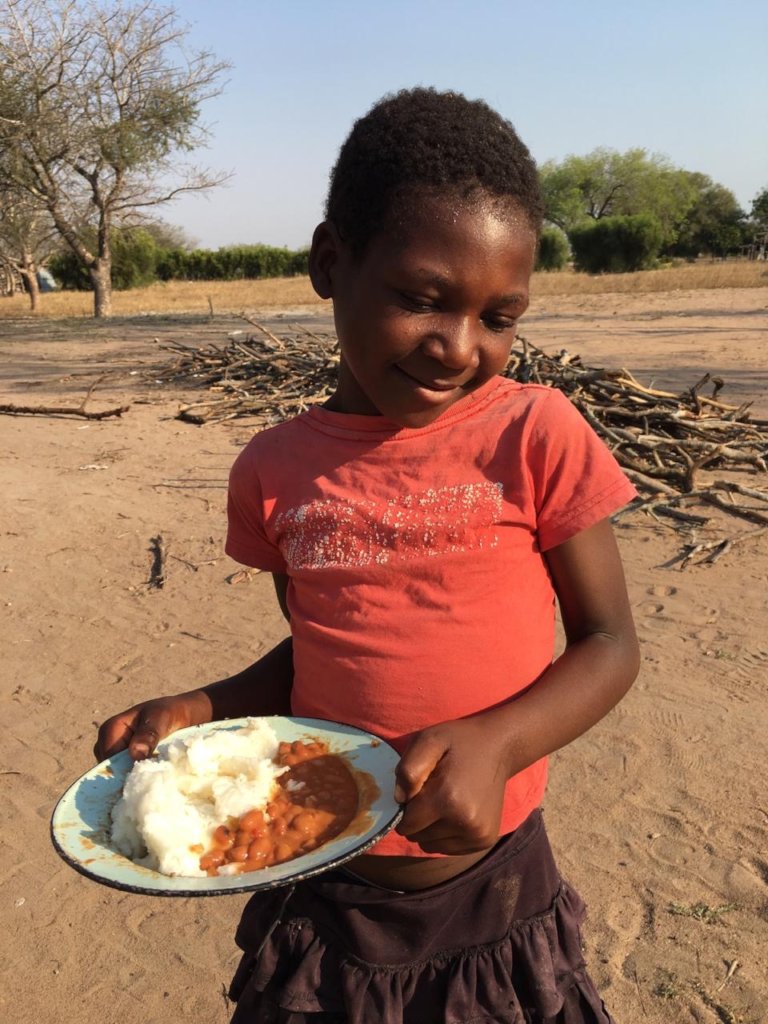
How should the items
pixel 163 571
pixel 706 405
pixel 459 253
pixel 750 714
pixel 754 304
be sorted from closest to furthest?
pixel 459 253
pixel 750 714
pixel 163 571
pixel 706 405
pixel 754 304

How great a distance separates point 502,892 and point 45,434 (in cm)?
813

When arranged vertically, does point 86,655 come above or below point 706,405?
below

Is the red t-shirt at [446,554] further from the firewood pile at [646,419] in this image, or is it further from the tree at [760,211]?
the tree at [760,211]

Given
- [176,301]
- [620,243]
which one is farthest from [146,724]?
[620,243]

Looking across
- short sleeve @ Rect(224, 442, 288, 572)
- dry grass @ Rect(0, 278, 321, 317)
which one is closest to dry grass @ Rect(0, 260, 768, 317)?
dry grass @ Rect(0, 278, 321, 317)

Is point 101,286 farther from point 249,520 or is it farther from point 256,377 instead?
point 249,520

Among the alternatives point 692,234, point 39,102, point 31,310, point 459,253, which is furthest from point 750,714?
point 692,234

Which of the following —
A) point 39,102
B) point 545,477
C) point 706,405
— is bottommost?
point 706,405

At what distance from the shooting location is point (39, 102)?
70.2ft

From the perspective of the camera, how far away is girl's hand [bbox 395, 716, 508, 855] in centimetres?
107

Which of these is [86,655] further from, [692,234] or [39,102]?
[692,234]

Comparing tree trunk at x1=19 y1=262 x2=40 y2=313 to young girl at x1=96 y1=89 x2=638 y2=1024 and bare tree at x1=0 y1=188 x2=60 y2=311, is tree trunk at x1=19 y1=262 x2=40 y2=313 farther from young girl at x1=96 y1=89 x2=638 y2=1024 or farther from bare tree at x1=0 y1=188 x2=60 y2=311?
young girl at x1=96 y1=89 x2=638 y2=1024

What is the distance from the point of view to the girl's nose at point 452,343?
1.21 metres

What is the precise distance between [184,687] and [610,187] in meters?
70.4
